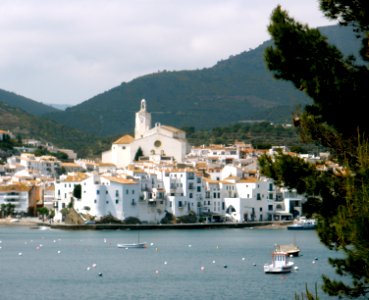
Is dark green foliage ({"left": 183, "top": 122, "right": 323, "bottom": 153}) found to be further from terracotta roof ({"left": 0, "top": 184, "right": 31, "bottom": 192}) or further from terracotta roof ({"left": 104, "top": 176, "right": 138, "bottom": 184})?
terracotta roof ({"left": 104, "top": 176, "right": 138, "bottom": 184})

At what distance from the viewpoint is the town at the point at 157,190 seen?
247 feet

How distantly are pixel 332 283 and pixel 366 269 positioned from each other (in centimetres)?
105

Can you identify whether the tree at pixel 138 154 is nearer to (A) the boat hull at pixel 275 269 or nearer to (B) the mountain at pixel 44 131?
(B) the mountain at pixel 44 131

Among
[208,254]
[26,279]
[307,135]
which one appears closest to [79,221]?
[208,254]

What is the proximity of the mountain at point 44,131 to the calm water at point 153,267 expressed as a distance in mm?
73014

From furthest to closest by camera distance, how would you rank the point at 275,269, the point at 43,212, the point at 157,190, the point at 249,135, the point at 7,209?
the point at 249,135 → the point at 7,209 → the point at 43,212 → the point at 157,190 → the point at 275,269

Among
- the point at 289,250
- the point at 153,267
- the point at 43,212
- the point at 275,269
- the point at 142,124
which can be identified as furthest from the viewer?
the point at 142,124

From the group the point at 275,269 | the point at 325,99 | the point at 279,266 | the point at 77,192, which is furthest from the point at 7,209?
the point at 325,99

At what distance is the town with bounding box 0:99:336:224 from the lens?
75.3 m

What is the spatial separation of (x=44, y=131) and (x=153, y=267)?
10522cm

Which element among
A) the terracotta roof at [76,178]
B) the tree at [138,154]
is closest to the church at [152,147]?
the tree at [138,154]

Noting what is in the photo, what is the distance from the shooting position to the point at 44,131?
5753 inches

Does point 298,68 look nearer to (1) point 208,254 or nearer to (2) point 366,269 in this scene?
(2) point 366,269

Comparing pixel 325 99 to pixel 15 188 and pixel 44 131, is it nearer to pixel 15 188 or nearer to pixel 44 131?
pixel 15 188
